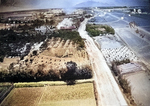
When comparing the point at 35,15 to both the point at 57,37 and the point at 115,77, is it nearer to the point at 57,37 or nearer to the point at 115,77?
the point at 57,37

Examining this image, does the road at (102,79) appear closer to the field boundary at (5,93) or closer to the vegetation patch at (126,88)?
the vegetation patch at (126,88)

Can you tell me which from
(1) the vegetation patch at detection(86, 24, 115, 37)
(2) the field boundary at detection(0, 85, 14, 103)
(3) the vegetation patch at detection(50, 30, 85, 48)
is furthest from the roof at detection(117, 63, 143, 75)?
(2) the field boundary at detection(0, 85, 14, 103)

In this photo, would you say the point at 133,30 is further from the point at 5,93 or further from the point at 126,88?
the point at 5,93

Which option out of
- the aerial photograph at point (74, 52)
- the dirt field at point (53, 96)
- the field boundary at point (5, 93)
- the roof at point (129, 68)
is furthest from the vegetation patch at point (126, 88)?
the field boundary at point (5, 93)

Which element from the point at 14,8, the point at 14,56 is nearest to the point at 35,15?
the point at 14,8

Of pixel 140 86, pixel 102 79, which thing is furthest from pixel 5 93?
pixel 140 86
